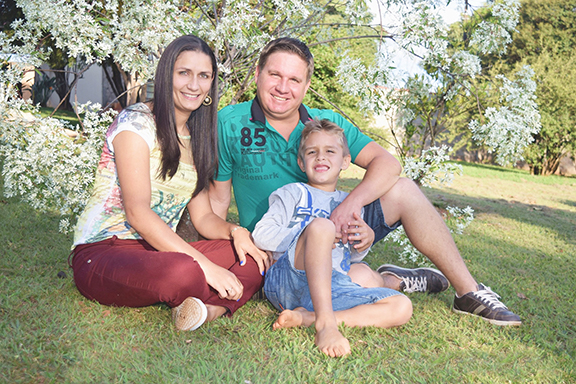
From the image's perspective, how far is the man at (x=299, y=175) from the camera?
3.12m

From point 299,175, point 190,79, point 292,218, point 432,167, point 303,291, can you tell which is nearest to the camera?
point 303,291

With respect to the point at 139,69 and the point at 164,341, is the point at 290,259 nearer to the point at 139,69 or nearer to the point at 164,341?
the point at 164,341

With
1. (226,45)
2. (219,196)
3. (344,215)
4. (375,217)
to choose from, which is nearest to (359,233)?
(344,215)

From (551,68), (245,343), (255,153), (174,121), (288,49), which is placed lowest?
(245,343)

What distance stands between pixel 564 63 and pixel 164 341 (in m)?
20.0

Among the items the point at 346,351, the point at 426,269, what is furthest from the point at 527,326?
the point at 346,351

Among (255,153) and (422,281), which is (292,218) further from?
(422,281)

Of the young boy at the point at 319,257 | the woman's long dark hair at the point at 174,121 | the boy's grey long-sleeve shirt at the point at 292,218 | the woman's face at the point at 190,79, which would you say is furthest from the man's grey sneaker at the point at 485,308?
the woman's face at the point at 190,79

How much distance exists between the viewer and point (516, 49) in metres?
21.6

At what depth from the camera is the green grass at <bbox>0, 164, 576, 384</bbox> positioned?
2.19 metres

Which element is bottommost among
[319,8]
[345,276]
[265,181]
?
[345,276]

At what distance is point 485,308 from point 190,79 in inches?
88.8

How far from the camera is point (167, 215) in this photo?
10.0 feet

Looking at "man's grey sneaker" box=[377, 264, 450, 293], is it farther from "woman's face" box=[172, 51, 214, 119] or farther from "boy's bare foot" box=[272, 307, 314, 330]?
"woman's face" box=[172, 51, 214, 119]
